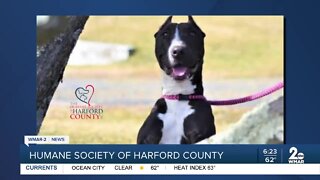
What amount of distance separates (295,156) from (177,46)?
709 millimetres

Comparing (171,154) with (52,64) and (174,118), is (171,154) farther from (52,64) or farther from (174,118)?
(52,64)

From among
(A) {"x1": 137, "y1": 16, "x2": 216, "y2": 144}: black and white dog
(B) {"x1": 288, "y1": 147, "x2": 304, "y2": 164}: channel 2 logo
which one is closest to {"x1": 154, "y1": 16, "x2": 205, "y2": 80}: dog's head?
(A) {"x1": 137, "y1": 16, "x2": 216, "y2": 144}: black and white dog

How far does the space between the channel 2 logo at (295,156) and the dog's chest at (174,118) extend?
18.7 inches

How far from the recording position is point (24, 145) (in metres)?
3.43

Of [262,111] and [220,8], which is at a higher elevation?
[220,8]

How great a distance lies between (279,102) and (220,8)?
1.61 feet

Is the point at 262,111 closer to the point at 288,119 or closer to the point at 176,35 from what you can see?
the point at 288,119

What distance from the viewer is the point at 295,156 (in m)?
3.40

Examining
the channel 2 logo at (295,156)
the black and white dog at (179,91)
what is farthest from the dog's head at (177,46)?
the channel 2 logo at (295,156)

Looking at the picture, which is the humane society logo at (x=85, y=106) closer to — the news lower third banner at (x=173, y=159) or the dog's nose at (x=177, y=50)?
the news lower third banner at (x=173, y=159)

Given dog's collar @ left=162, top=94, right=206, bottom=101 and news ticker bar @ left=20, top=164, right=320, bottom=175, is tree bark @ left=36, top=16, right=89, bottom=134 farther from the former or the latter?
dog's collar @ left=162, top=94, right=206, bottom=101

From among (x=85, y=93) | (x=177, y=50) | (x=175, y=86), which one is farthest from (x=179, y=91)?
(x=85, y=93)

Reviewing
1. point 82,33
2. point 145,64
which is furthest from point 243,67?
point 82,33

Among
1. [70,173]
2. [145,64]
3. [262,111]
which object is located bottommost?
[70,173]
